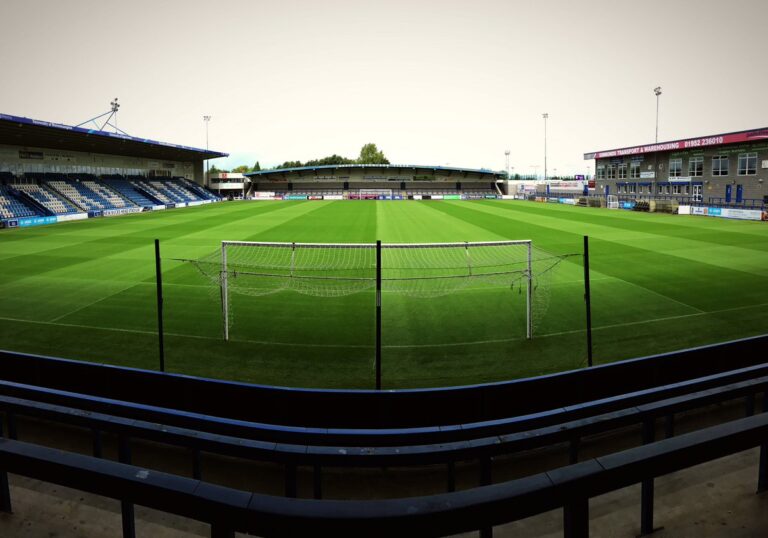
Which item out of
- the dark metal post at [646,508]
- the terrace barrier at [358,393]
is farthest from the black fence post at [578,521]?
the terrace barrier at [358,393]

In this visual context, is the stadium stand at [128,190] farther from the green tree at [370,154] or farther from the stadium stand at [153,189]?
the green tree at [370,154]

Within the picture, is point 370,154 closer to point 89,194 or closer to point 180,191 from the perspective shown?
point 180,191

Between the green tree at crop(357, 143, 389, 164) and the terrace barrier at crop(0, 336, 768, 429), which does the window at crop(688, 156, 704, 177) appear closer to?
the terrace barrier at crop(0, 336, 768, 429)

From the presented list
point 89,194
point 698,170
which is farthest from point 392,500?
point 698,170

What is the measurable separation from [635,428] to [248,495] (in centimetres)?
711

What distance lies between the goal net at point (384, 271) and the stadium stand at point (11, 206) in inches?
1144

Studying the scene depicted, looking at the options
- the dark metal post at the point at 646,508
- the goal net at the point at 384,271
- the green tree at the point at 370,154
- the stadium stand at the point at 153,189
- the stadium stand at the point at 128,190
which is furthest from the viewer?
the green tree at the point at 370,154

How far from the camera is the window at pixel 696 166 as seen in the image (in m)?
55.7

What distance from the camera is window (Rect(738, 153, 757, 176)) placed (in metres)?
49.1

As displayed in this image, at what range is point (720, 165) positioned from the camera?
2099 inches

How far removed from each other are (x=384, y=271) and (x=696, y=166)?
168ft

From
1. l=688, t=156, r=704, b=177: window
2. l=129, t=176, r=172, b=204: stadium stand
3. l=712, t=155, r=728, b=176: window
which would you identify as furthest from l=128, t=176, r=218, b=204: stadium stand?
l=712, t=155, r=728, b=176: window

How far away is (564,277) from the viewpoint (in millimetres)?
19297

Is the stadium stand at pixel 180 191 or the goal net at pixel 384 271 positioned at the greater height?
the stadium stand at pixel 180 191
